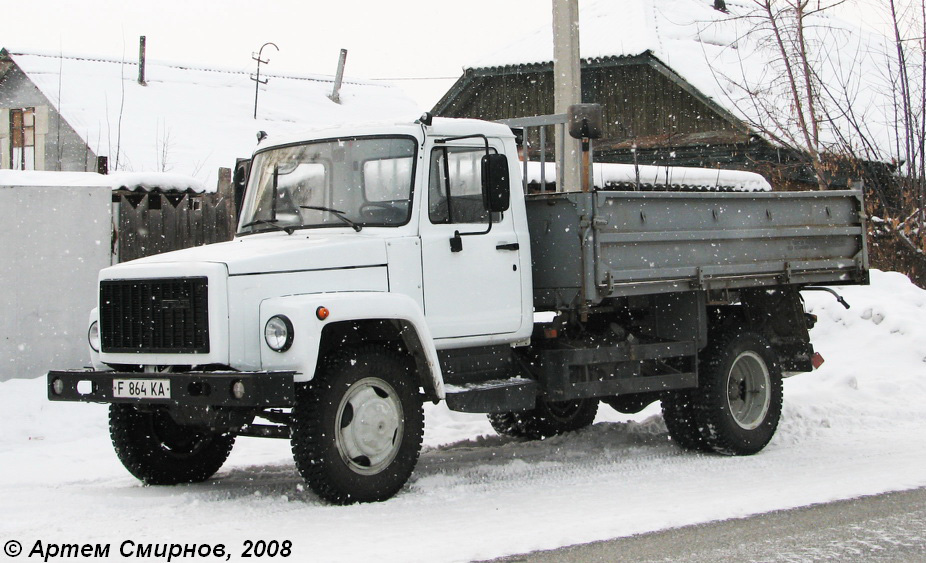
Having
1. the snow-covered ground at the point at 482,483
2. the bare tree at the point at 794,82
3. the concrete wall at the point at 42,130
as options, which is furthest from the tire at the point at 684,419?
the concrete wall at the point at 42,130

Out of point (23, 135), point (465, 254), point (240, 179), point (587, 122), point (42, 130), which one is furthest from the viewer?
point (23, 135)

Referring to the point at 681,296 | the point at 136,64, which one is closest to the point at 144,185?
the point at 681,296

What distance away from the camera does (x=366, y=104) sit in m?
36.2

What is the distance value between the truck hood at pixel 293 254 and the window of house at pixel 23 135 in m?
22.6

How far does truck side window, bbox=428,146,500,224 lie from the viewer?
7.89 metres

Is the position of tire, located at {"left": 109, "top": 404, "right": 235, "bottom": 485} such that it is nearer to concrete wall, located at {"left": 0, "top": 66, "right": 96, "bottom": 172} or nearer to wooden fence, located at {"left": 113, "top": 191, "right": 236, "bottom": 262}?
wooden fence, located at {"left": 113, "top": 191, "right": 236, "bottom": 262}

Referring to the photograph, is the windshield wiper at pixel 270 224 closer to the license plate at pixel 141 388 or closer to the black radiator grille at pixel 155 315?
the black radiator grille at pixel 155 315

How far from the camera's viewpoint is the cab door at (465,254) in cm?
782

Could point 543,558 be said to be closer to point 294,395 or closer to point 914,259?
point 294,395

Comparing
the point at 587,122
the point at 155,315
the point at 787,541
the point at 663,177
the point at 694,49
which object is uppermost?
the point at 694,49

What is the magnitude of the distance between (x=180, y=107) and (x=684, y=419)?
2347 cm

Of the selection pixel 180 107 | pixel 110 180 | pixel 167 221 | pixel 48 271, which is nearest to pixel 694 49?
pixel 180 107

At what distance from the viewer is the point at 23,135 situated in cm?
2862

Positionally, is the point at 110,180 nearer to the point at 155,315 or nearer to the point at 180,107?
the point at 155,315
